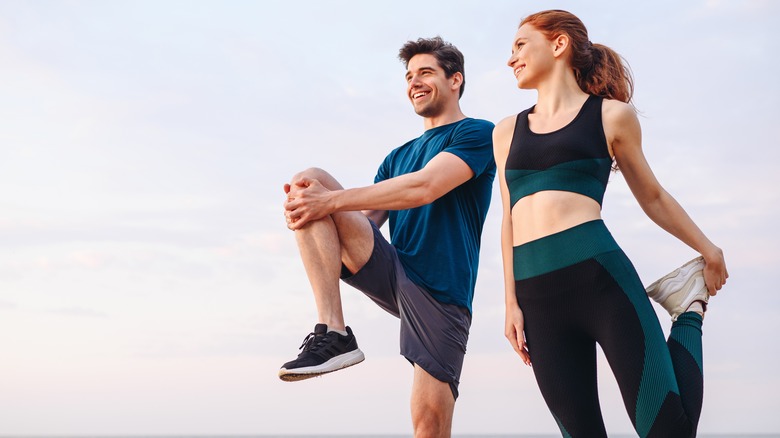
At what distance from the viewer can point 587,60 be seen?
11.7 ft

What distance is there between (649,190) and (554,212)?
1.36 feet

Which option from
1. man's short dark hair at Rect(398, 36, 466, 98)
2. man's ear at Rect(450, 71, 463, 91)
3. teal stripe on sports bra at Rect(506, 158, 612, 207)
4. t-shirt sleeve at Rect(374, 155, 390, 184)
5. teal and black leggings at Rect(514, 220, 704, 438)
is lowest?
teal and black leggings at Rect(514, 220, 704, 438)

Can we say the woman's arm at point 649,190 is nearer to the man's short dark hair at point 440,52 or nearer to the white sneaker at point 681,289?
the white sneaker at point 681,289

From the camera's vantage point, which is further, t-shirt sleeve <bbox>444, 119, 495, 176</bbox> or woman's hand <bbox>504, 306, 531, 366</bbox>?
t-shirt sleeve <bbox>444, 119, 495, 176</bbox>

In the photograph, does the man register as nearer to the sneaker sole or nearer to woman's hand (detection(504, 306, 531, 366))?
Answer: the sneaker sole

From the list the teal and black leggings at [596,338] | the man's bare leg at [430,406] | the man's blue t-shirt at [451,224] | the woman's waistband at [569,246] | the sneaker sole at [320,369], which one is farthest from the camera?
the man's blue t-shirt at [451,224]

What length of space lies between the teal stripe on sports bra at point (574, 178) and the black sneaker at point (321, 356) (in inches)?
46.1

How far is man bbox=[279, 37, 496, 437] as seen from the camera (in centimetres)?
407

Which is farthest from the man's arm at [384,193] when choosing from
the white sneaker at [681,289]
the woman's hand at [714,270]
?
the woman's hand at [714,270]

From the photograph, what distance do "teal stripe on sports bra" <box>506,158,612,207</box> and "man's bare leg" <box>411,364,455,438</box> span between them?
144 centimetres

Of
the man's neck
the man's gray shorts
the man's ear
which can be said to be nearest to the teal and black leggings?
the man's gray shorts

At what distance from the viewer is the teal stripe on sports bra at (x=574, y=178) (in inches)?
130

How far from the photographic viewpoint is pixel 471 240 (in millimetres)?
4711

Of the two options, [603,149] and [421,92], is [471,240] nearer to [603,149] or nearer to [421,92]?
[421,92]
